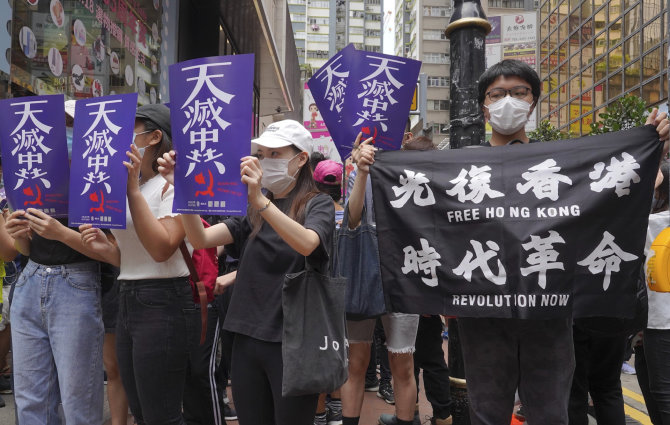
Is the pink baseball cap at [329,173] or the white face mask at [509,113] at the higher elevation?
the white face mask at [509,113]

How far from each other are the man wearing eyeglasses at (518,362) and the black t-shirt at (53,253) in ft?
6.23

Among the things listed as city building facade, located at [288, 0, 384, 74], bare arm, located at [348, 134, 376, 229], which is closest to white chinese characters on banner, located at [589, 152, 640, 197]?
bare arm, located at [348, 134, 376, 229]

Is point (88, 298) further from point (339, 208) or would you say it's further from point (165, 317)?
point (339, 208)

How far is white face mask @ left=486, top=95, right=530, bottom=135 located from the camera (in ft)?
8.43

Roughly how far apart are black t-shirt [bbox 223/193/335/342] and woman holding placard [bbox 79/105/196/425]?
12.1 inches

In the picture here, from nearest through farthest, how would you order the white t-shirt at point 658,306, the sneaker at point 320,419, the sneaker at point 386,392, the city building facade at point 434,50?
1. the white t-shirt at point 658,306
2. the sneaker at point 320,419
3. the sneaker at point 386,392
4. the city building facade at point 434,50

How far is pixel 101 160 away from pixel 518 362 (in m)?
2.04

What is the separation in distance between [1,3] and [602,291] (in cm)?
439

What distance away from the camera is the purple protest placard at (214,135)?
2182mm

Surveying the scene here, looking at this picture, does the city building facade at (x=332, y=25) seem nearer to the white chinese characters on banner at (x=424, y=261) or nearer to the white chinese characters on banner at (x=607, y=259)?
the white chinese characters on banner at (x=424, y=261)

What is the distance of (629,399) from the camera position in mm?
5312

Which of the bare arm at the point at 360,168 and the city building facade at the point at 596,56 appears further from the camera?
the city building facade at the point at 596,56

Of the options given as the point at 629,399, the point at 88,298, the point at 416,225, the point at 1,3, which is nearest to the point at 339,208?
the point at 416,225

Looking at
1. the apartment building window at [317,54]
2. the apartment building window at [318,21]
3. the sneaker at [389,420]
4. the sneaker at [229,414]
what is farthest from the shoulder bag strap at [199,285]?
the apartment building window at [318,21]
